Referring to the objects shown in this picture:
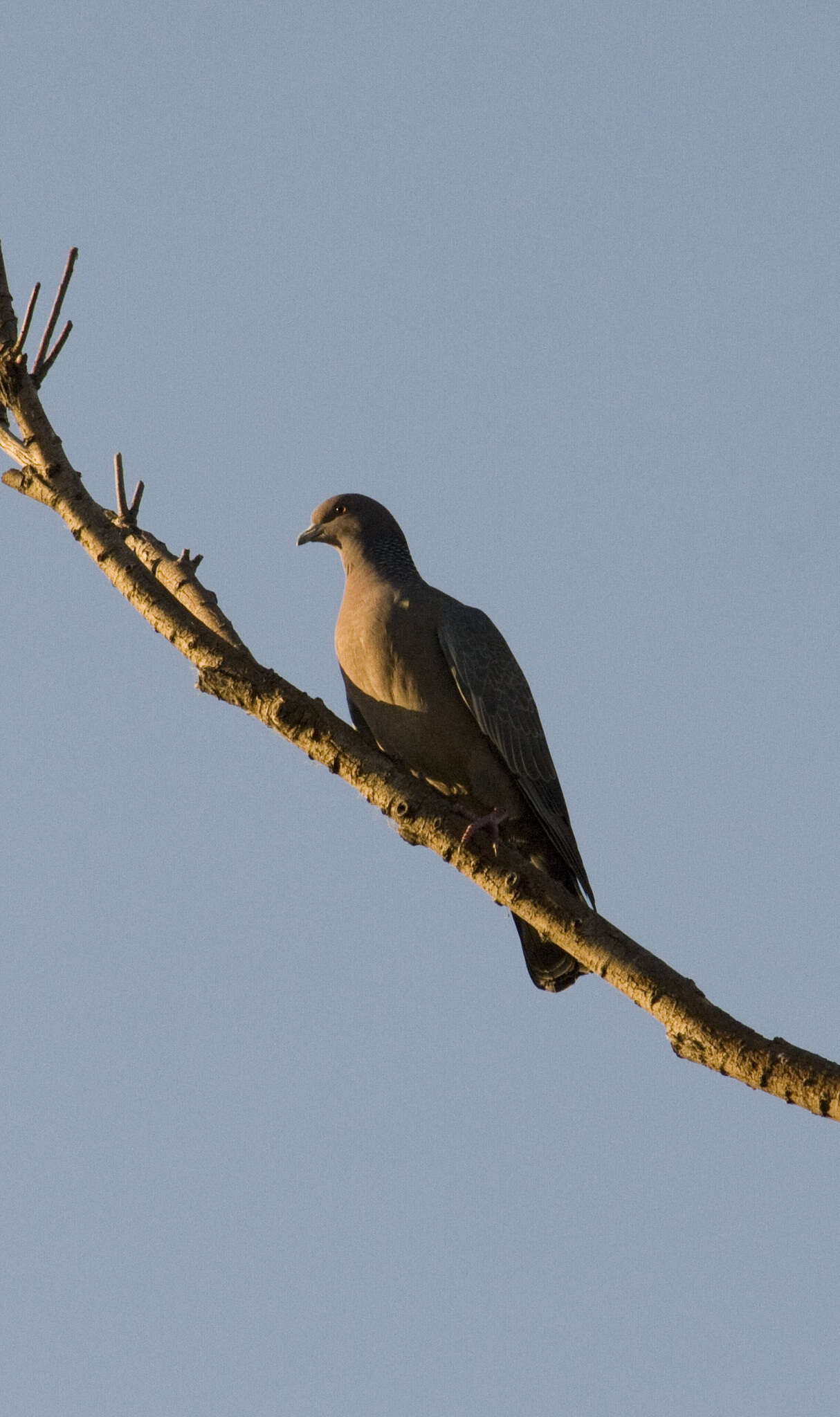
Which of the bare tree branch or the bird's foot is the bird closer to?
the bird's foot

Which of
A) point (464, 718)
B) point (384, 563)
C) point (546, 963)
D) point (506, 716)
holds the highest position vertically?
point (384, 563)

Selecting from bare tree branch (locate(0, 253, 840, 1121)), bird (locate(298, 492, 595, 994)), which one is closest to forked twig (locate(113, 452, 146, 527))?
bare tree branch (locate(0, 253, 840, 1121))

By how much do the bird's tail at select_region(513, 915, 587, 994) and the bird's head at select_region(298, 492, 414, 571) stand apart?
6.45 feet

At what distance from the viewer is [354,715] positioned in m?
7.25

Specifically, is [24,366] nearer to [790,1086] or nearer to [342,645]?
[342,645]

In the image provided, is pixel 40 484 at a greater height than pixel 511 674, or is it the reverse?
pixel 511 674

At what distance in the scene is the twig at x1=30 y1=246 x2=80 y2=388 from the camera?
478 centimetres

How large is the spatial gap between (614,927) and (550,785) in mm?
2490

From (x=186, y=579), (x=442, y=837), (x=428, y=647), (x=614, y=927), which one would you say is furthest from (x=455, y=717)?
(x=614, y=927)

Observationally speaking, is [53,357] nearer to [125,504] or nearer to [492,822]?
[125,504]

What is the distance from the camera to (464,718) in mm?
6703

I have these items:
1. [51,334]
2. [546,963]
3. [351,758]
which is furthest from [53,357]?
[546,963]

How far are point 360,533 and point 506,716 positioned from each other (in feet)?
4.94

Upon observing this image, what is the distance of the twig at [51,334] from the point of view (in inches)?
188
